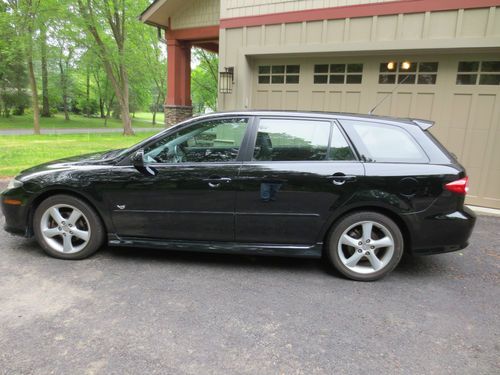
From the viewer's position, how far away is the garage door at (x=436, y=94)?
20.1ft

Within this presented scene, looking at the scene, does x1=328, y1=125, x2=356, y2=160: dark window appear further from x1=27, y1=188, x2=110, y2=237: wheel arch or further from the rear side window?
x1=27, y1=188, x2=110, y2=237: wheel arch

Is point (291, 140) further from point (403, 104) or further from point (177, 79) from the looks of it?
point (177, 79)

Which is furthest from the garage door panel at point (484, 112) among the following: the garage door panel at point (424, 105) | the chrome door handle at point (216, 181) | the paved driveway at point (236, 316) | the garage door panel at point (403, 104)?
the chrome door handle at point (216, 181)

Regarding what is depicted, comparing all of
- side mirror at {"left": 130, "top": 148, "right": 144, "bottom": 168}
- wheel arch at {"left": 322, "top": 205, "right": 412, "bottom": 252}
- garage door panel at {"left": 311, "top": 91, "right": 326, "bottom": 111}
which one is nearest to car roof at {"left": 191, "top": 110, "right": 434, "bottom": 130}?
side mirror at {"left": 130, "top": 148, "right": 144, "bottom": 168}

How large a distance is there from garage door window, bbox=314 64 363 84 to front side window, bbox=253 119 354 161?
3877mm

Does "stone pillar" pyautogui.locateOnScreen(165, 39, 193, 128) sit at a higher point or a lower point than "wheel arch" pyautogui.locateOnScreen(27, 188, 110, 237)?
higher

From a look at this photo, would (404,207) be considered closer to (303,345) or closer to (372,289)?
(372,289)

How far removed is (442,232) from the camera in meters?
3.46

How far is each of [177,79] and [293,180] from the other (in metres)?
8.19

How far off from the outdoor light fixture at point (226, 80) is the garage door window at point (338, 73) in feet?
5.96

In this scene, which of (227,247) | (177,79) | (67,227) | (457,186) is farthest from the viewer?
(177,79)

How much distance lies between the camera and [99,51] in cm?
2114

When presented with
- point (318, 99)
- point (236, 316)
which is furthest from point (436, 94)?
point (236, 316)

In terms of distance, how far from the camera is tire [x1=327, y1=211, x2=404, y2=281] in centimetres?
346
